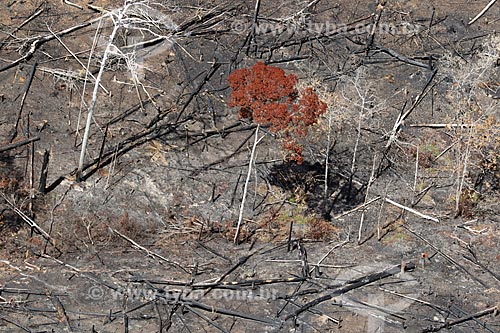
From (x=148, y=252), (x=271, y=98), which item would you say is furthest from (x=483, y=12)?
(x=148, y=252)

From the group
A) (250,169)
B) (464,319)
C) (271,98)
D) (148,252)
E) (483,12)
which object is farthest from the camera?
(483,12)

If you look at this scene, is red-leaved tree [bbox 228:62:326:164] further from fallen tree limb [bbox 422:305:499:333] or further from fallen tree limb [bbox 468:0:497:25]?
fallen tree limb [bbox 468:0:497:25]

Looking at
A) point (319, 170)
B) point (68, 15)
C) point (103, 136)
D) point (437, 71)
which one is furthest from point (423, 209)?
point (68, 15)

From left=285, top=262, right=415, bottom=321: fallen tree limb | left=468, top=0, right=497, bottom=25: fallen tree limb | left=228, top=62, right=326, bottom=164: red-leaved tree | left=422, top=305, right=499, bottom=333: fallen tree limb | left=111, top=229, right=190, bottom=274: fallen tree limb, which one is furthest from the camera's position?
left=468, top=0, right=497, bottom=25: fallen tree limb

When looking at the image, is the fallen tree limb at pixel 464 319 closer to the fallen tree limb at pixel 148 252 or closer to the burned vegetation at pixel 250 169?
the burned vegetation at pixel 250 169

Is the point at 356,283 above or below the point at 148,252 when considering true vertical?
below

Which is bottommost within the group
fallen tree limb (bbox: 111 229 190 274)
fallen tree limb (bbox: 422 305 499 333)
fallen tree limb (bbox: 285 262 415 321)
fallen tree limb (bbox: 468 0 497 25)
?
fallen tree limb (bbox: 422 305 499 333)

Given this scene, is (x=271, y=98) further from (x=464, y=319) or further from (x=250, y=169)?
(x=464, y=319)

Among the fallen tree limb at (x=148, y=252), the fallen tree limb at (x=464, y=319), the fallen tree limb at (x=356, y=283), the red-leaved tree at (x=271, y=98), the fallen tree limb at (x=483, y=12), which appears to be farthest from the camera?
the fallen tree limb at (x=483, y=12)

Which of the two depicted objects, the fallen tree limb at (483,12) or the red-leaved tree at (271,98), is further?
the fallen tree limb at (483,12)

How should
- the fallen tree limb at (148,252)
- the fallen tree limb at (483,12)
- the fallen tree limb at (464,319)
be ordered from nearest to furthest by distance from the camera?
1. the fallen tree limb at (464,319)
2. the fallen tree limb at (148,252)
3. the fallen tree limb at (483,12)

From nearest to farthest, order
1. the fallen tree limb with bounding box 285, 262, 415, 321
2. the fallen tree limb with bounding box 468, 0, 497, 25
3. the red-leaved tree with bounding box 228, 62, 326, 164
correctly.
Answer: the fallen tree limb with bounding box 285, 262, 415, 321 < the red-leaved tree with bounding box 228, 62, 326, 164 < the fallen tree limb with bounding box 468, 0, 497, 25

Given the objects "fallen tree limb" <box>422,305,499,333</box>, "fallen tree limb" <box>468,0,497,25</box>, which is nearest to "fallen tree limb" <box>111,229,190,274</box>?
"fallen tree limb" <box>422,305,499,333</box>

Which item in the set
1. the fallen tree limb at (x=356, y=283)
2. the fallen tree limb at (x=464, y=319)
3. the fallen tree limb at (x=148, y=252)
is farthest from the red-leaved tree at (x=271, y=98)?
the fallen tree limb at (x=464, y=319)
